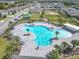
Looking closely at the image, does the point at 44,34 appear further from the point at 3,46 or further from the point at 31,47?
the point at 3,46

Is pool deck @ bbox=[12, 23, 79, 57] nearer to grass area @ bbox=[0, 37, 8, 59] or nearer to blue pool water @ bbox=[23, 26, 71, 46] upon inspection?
blue pool water @ bbox=[23, 26, 71, 46]

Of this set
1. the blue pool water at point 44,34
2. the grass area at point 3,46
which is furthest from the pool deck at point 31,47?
the grass area at point 3,46

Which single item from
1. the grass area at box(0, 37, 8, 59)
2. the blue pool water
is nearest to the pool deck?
the blue pool water

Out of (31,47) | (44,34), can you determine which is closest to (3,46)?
(31,47)

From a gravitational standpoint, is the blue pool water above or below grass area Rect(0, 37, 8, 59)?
below

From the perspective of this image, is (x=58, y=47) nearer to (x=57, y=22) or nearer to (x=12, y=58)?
(x=12, y=58)

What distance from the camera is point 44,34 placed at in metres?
46.4

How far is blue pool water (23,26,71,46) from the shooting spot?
1592 inches

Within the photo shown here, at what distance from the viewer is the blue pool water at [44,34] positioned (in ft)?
133

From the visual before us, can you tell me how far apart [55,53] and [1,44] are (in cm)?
1145

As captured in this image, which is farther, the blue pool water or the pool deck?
the blue pool water

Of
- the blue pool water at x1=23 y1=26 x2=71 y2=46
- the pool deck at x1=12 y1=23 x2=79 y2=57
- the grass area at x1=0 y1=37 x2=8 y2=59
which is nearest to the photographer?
the grass area at x1=0 y1=37 x2=8 y2=59

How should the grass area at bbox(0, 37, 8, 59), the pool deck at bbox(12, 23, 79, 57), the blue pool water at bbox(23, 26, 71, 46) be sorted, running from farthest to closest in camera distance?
1. the blue pool water at bbox(23, 26, 71, 46)
2. the pool deck at bbox(12, 23, 79, 57)
3. the grass area at bbox(0, 37, 8, 59)

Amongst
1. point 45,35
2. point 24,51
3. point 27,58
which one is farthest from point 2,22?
point 27,58
